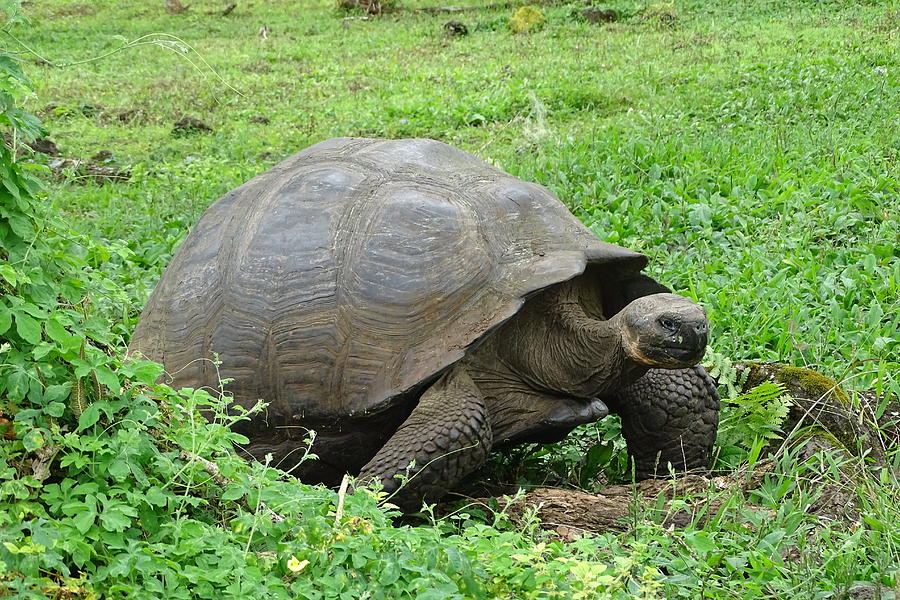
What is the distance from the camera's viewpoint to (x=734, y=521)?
2.84 m

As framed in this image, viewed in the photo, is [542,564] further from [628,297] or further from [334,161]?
[334,161]

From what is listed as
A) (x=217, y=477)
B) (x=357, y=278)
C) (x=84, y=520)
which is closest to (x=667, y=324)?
(x=357, y=278)

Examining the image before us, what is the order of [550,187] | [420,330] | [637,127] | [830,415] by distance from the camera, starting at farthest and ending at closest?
[637,127] → [550,187] → [830,415] → [420,330]

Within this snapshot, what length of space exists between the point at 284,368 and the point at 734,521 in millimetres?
1593

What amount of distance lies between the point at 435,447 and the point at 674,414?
99 centimetres

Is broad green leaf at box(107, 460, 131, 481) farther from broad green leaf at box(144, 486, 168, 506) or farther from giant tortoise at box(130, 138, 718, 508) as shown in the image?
giant tortoise at box(130, 138, 718, 508)

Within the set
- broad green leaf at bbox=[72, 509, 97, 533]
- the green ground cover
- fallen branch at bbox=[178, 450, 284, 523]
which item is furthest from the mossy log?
broad green leaf at bbox=[72, 509, 97, 533]

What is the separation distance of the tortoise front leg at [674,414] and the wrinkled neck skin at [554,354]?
0.14 meters

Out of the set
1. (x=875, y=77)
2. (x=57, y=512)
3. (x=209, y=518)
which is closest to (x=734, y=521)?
(x=209, y=518)

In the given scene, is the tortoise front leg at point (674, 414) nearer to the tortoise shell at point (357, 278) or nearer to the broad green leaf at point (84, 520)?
the tortoise shell at point (357, 278)

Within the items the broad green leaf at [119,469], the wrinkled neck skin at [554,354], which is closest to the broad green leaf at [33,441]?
the broad green leaf at [119,469]

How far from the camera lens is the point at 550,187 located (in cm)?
611

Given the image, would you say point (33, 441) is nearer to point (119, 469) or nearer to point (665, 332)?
point (119, 469)

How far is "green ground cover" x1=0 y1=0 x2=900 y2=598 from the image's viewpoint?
6.70 ft
